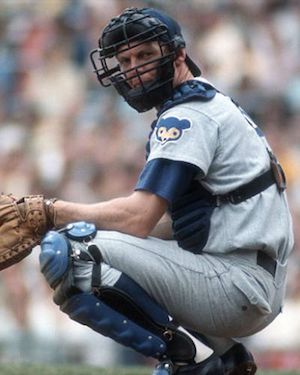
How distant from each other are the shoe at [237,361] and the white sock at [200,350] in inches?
5.7

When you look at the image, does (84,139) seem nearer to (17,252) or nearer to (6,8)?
(6,8)

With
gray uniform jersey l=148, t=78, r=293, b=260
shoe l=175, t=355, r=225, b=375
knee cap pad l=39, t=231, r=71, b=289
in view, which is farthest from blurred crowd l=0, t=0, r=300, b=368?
knee cap pad l=39, t=231, r=71, b=289

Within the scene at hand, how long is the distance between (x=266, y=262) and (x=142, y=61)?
0.99 metres

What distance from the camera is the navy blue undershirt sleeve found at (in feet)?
16.7

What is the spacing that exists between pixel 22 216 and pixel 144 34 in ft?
2.98

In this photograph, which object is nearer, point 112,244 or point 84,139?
point 112,244

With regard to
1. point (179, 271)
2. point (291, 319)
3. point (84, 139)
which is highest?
point (179, 271)

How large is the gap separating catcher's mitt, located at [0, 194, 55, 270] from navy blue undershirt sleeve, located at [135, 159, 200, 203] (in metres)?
0.42

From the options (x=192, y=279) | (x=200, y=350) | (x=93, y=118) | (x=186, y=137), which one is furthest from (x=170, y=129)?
(x=93, y=118)

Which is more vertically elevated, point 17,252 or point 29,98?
point 17,252

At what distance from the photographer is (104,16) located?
12047mm

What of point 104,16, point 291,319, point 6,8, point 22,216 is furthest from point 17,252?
point 6,8

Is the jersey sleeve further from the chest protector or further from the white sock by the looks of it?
the white sock

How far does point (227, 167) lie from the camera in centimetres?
528
